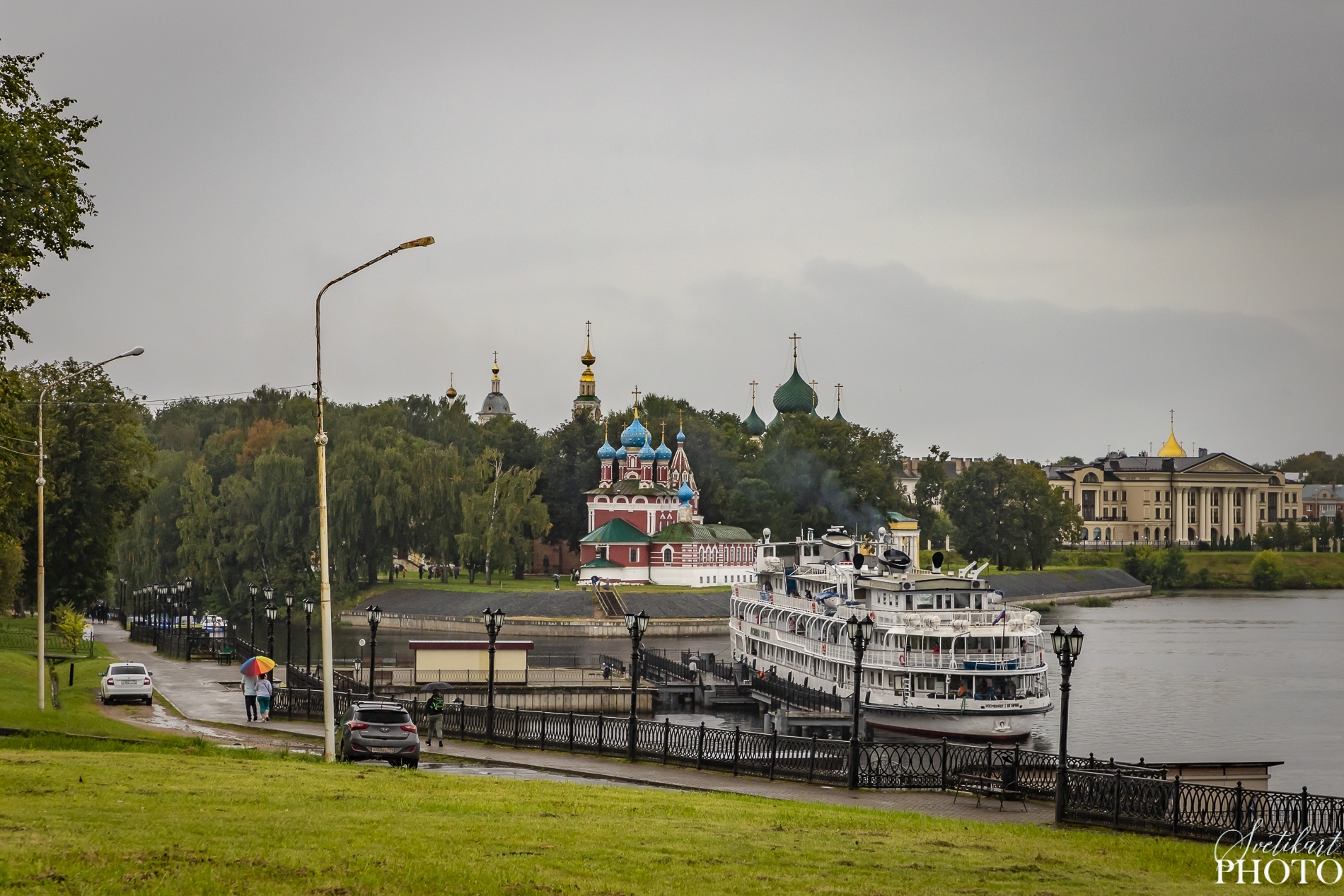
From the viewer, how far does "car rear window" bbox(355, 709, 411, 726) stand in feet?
92.6

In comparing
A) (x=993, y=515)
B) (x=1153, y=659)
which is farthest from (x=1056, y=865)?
(x=993, y=515)

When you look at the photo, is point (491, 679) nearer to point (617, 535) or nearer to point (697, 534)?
point (617, 535)

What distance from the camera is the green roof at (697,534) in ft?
387

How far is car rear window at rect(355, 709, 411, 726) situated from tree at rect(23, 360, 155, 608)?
3924cm

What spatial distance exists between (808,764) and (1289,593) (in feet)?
442

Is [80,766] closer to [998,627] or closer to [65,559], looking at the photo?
[998,627]

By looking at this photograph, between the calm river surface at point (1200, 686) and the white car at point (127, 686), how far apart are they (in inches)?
849

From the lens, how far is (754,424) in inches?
6978

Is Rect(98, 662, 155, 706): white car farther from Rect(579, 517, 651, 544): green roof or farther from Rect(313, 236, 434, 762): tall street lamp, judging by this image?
Rect(579, 517, 651, 544): green roof

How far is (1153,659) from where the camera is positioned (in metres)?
79.8

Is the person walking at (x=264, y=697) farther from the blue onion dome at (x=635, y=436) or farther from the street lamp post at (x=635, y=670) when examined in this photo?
the blue onion dome at (x=635, y=436)

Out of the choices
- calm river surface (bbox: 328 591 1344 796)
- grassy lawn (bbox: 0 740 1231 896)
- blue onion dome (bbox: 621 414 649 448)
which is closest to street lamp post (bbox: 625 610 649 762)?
grassy lawn (bbox: 0 740 1231 896)

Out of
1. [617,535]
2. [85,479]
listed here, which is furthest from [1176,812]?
[617,535]

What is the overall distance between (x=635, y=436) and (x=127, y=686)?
86.7 m
